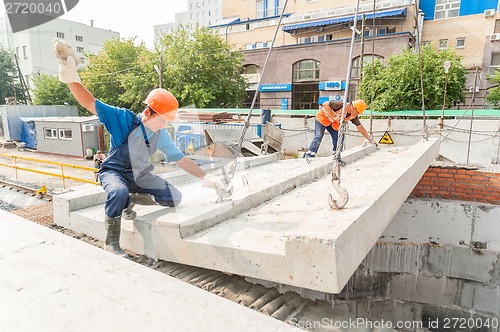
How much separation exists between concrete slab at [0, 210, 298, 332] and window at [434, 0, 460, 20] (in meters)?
31.2

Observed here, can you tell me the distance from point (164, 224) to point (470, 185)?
245 inches

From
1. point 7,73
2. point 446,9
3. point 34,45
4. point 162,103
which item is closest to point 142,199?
point 162,103

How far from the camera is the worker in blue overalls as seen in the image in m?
2.65

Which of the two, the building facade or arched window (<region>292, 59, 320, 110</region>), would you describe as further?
arched window (<region>292, 59, 320, 110</region>)

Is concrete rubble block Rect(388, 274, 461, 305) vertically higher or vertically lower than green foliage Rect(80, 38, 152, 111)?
lower

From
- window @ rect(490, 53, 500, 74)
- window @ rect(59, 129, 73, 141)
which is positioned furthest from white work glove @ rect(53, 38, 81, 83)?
window @ rect(490, 53, 500, 74)

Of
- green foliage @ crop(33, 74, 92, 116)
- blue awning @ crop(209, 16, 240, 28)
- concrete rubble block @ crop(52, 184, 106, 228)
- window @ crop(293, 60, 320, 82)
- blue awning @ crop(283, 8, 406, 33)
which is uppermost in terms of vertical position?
blue awning @ crop(209, 16, 240, 28)

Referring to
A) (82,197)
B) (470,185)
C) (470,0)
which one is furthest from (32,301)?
(470,0)

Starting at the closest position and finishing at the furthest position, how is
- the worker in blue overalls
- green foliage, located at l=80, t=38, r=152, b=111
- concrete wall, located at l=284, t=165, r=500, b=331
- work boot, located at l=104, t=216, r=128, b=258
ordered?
the worker in blue overalls
work boot, located at l=104, t=216, r=128, b=258
concrete wall, located at l=284, t=165, r=500, b=331
green foliage, located at l=80, t=38, r=152, b=111

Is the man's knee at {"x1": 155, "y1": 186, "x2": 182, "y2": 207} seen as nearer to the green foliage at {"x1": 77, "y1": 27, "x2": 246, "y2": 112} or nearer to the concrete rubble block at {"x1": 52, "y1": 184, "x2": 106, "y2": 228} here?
the concrete rubble block at {"x1": 52, "y1": 184, "x2": 106, "y2": 228}

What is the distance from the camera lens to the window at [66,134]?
19333 millimetres

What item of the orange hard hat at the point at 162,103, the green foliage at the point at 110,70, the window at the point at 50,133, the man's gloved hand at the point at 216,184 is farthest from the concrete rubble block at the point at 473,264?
the green foliage at the point at 110,70

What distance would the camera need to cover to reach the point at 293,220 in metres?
3.05

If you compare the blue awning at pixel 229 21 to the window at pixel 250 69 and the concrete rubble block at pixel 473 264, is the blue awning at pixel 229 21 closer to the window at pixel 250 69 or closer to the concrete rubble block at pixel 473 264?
the window at pixel 250 69
